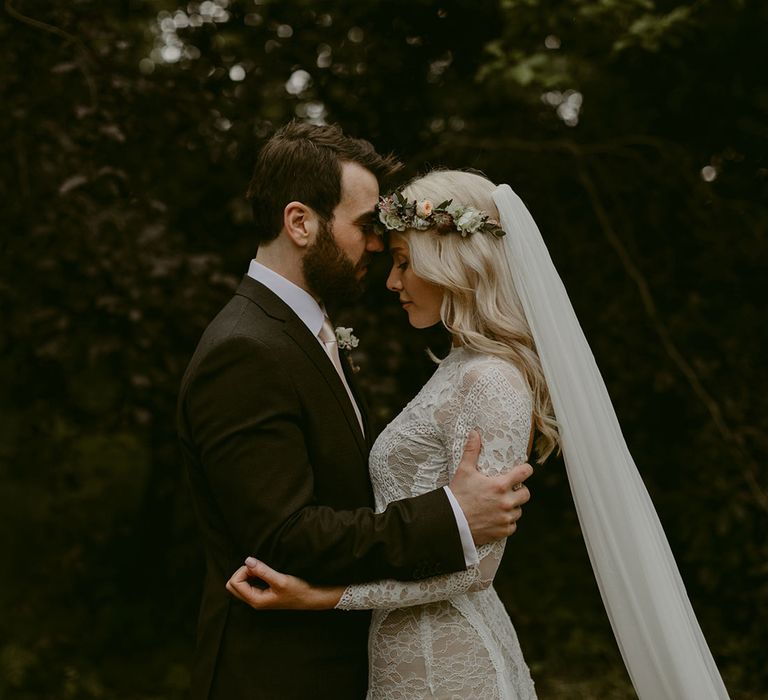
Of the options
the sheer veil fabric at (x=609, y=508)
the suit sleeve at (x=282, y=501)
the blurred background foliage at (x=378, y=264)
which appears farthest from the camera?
the blurred background foliage at (x=378, y=264)

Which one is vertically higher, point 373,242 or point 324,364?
point 373,242

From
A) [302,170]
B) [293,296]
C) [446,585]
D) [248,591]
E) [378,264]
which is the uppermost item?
[378,264]

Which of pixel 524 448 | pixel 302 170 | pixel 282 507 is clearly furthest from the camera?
pixel 302 170

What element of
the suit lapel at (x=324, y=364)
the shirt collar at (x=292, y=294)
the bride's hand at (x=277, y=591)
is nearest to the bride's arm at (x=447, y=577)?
the bride's hand at (x=277, y=591)

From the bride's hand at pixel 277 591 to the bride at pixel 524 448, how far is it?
0.83 ft

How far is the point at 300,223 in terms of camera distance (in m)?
2.43

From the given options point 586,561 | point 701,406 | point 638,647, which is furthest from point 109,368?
point 586,561

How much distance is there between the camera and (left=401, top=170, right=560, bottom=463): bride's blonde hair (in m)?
2.36

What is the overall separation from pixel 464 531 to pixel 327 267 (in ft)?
2.67

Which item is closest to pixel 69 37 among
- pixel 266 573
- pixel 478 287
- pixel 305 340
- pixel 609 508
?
pixel 305 340

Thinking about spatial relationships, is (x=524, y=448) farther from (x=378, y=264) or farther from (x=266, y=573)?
(x=378, y=264)

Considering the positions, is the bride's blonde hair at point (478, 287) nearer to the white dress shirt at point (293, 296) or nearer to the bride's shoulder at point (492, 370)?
the bride's shoulder at point (492, 370)

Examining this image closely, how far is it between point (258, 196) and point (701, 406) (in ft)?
10.3

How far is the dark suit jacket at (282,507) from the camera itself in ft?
6.91
